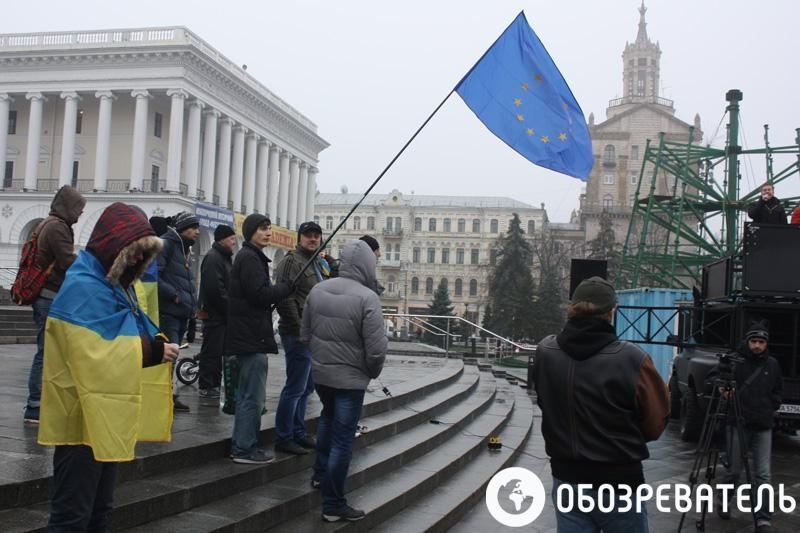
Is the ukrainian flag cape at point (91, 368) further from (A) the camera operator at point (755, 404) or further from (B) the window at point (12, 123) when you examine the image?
(B) the window at point (12, 123)

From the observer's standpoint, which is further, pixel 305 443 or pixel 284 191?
pixel 284 191

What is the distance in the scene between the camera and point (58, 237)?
5.60 m

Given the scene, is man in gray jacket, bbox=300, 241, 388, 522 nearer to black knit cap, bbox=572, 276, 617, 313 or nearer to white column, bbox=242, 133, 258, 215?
black knit cap, bbox=572, 276, 617, 313

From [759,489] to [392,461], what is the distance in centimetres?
346

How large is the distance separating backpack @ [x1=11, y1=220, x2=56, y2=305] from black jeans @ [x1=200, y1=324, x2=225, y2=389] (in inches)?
90.4

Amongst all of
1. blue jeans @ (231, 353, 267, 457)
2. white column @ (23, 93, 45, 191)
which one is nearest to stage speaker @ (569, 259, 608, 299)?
blue jeans @ (231, 353, 267, 457)

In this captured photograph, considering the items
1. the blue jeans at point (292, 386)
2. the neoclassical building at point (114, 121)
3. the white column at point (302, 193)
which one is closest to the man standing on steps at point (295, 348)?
the blue jeans at point (292, 386)

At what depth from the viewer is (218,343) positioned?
7.84 metres

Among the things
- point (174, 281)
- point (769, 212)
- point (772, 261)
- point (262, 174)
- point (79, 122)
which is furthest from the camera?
point (262, 174)

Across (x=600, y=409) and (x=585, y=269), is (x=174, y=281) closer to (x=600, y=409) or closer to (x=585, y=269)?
(x=600, y=409)

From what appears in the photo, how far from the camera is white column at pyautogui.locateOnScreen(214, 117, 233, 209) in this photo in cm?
5228

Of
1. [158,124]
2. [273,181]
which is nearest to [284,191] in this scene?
[273,181]

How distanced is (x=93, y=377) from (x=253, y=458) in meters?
2.68

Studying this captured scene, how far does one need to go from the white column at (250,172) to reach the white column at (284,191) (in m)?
5.97
